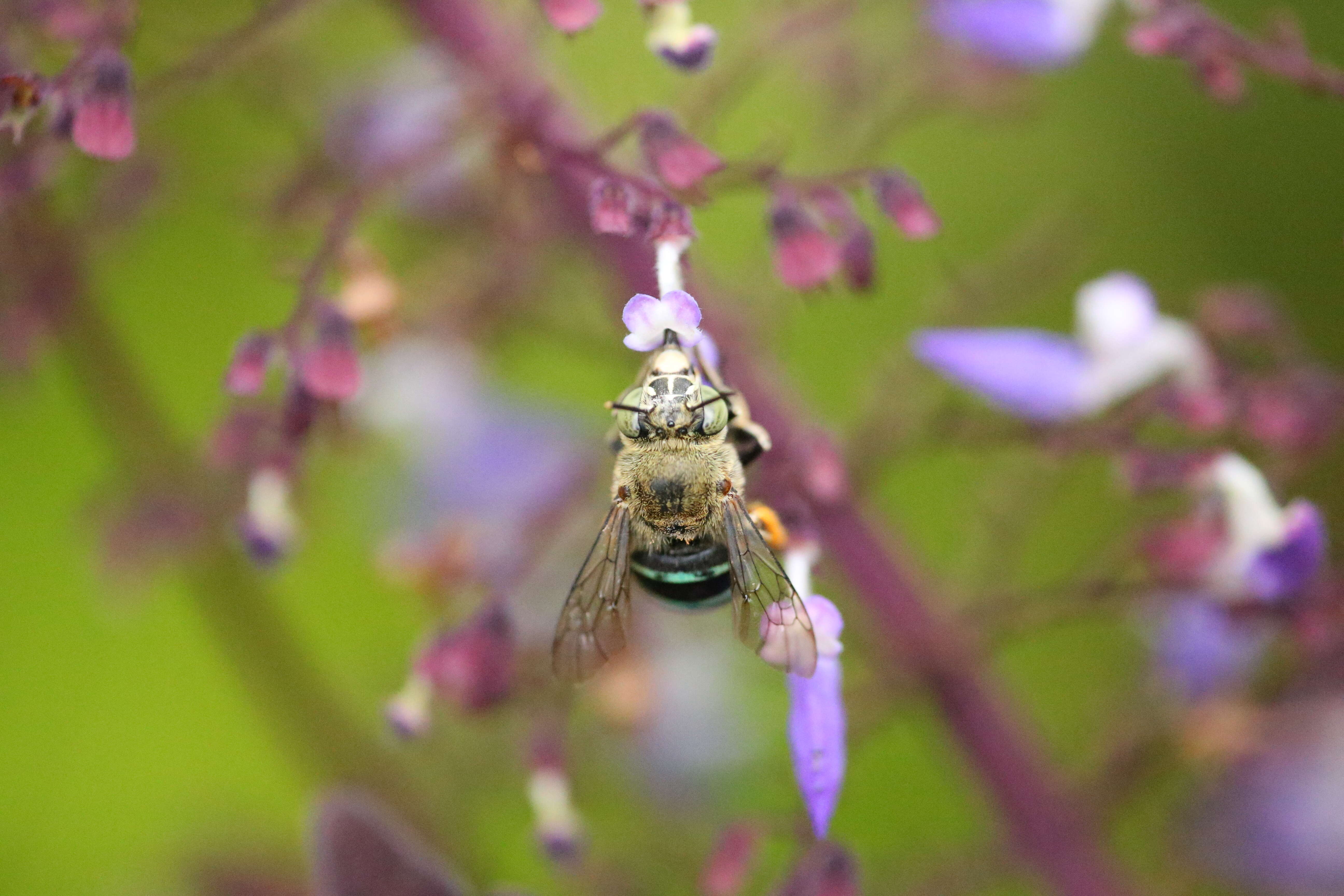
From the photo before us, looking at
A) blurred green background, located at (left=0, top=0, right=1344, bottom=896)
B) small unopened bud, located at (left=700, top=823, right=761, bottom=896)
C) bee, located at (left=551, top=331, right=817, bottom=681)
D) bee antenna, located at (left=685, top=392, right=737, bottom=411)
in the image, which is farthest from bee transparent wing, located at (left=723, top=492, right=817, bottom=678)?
blurred green background, located at (left=0, top=0, right=1344, bottom=896)

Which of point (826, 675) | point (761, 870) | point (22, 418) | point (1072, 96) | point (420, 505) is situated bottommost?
point (826, 675)

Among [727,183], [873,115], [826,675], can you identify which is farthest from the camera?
[873,115]

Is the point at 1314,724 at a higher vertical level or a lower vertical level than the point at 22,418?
lower

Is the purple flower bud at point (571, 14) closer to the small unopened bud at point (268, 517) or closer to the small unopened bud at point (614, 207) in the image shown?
the small unopened bud at point (614, 207)

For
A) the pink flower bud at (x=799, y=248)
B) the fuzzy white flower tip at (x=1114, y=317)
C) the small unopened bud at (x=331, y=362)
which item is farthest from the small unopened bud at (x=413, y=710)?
the fuzzy white flower tip at (x=1114, y=317)

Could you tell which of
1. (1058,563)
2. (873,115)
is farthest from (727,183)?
(1058,563)

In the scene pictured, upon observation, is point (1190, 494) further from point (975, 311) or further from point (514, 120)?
point (514, 120)
